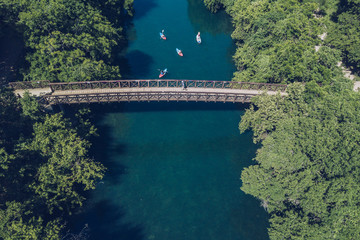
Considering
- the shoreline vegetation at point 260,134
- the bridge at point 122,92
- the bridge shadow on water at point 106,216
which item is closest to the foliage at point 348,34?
the shoreline vegetation at point 260,134

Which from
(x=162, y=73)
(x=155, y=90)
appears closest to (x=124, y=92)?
(x=155, y=90)

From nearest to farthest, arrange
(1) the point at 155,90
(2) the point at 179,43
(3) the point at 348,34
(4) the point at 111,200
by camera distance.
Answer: (4) the point at 111,200, (1) the point at 155,90, (3) the point at 348,34, (2) the point at 179,43

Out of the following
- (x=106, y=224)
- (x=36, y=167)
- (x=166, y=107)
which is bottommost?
(x=106, y=224)

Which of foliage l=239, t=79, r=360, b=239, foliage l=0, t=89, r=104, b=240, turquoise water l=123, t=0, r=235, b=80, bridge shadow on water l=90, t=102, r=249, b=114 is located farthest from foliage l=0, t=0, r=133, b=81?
foliage l=239, t=79, r=360, b=239

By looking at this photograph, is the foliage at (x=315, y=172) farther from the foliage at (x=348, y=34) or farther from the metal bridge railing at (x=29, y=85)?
the metal bridge railing at (x=29, y=85)

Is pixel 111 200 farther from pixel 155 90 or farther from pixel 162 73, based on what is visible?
pixel 162 73

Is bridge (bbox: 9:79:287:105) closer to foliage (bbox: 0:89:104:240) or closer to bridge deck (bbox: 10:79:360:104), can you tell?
bridge deck (bbox: 10:79:360:104)
